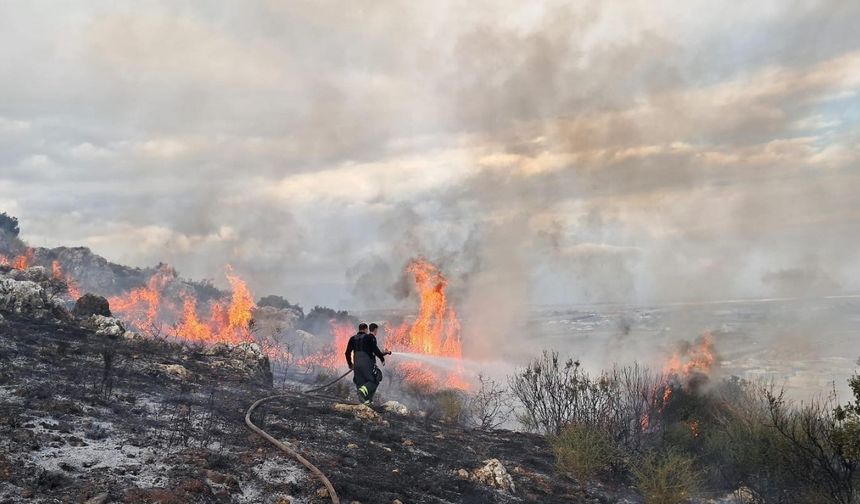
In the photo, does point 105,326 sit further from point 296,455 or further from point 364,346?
point 296,455

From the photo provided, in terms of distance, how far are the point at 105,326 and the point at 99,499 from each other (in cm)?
1653

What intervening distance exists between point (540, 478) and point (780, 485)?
19.3 ft

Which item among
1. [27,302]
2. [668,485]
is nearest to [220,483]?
[668,485]

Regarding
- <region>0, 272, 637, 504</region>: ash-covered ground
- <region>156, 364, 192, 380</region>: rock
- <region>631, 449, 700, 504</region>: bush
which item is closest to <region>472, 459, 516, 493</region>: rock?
<region>0, 272, 637, 504</region>: ash-covered ground

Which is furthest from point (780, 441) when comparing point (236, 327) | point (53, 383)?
point (236, 327)

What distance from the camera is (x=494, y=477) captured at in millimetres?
11039

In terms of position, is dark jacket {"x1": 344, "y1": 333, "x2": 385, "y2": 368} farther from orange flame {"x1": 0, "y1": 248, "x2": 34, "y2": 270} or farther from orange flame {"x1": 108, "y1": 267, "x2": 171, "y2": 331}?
orange flame {"x1": 0, "y1": 248, "x2": 34, "y2": 270}

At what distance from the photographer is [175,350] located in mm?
20156

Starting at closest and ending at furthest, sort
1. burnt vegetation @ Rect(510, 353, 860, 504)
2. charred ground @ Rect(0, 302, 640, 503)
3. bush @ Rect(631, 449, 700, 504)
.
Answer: charred ground @ Rect(0, 302, 640, 503) < burnt vegetation @ Rect(510, 353, 860, 504) < bush @ Rect(631, 449, 700, 504)

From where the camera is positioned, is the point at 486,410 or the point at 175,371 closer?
the point at 175,371

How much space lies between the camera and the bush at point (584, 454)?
1311 centimetres

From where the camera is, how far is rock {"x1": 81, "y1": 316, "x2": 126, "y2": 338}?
769 inches

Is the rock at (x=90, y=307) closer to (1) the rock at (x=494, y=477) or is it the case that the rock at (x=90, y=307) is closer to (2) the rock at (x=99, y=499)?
(2) the rock at (x=99, y=499)

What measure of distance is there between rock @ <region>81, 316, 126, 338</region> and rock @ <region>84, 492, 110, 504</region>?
15.4 metres
